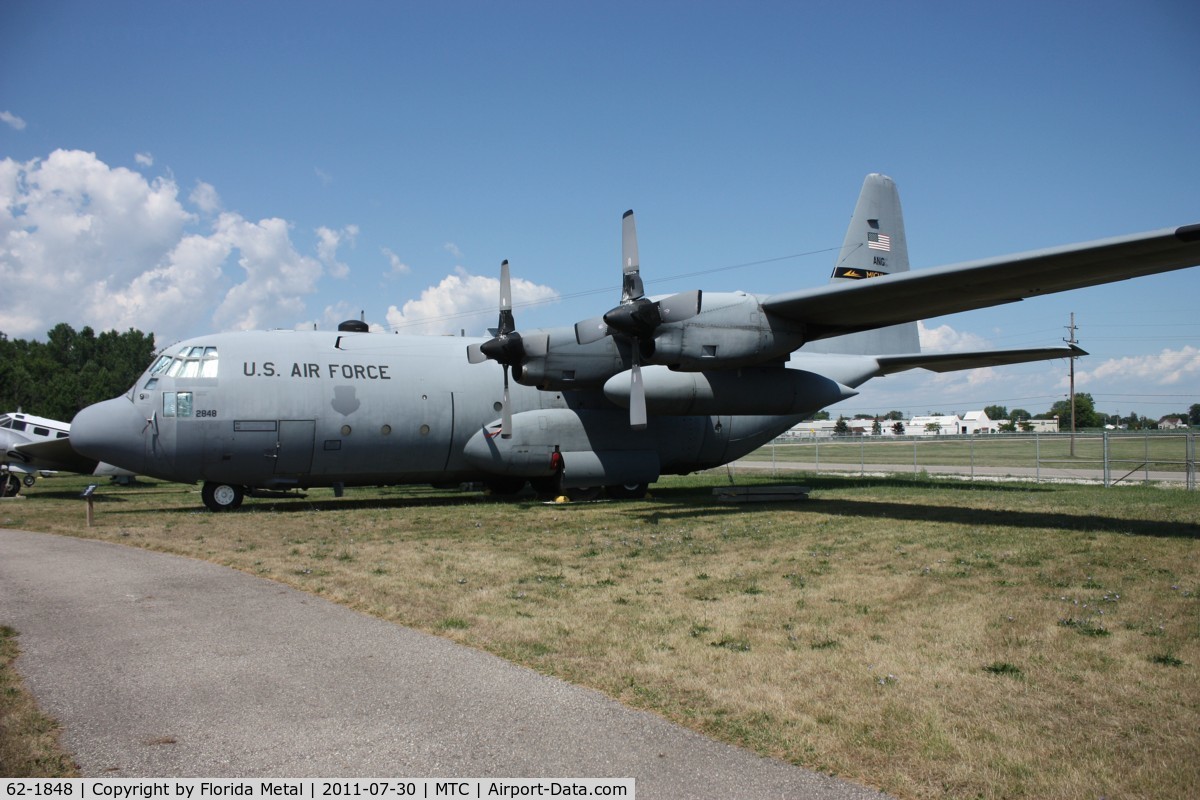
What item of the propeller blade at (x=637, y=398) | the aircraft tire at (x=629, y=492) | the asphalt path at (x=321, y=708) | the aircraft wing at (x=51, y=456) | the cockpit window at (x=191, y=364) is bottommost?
the asphalt path at (x=321, y=708)

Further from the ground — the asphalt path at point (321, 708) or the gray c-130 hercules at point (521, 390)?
the gray c-130 hercules at point (521, 390)

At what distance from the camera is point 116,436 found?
17.4 meters

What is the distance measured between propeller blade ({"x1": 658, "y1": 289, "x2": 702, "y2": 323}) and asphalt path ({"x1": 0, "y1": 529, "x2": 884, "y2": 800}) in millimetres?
9379

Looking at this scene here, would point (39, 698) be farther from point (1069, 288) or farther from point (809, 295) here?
point (1069, 288)

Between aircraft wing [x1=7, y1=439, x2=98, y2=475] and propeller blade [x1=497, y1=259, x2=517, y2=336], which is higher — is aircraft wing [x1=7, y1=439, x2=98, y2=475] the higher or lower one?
the lower one

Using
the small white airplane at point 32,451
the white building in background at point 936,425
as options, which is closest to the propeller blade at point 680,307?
the small white airplane at point 32,451

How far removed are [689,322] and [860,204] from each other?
378 inches

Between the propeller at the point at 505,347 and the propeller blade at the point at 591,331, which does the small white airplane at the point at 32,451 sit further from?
the propeller blade at the point at 591,331

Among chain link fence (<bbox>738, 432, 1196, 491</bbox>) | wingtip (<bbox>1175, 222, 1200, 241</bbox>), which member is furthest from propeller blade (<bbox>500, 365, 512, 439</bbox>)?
chain link fence (<bbox>738, 432, 1196, 491</bbox>)

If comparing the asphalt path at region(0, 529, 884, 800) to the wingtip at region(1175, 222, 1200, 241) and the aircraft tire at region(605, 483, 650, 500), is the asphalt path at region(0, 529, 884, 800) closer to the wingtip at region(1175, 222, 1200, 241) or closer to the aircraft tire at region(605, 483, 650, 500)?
the wingtip at region(1175, 222, 1200, 241)

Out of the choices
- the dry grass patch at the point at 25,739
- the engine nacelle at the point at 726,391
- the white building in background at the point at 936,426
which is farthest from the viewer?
the white building in background at the point at 936,426

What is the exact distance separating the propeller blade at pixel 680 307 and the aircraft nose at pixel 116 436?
1137 cm

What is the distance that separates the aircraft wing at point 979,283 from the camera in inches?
476

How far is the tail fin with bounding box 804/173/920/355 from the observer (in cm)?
2252
